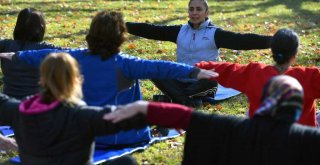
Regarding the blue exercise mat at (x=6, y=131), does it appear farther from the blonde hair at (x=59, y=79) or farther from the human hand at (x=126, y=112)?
the human hand at (x=126, y=112)

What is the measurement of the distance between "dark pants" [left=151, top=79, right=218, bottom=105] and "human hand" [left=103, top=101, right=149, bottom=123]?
3074 millimetres

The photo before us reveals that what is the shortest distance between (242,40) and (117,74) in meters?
2.00

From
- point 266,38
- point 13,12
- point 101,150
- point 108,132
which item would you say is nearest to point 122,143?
point 101,150

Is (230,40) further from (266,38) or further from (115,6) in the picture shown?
(115,6)

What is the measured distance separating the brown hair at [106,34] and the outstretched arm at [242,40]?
192cm

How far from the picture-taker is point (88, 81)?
5109mm

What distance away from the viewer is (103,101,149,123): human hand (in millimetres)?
3602

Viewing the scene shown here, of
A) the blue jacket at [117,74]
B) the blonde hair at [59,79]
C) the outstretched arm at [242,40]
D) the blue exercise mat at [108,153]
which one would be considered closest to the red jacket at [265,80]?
the blue jacket at [117,74]

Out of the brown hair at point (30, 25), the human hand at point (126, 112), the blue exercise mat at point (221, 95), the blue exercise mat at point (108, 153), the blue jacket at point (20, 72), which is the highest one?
the brown hair at point (30, 25)

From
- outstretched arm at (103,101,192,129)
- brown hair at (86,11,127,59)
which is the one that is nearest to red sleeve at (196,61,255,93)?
brown hair at (86,11,127,59)

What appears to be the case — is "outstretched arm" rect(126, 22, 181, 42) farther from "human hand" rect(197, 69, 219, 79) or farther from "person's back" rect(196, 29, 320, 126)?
"human hand" rect(197, 69, 219, 79)

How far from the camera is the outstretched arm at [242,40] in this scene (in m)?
6.32

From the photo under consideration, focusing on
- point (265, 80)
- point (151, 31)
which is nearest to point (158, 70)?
point (265, 80)

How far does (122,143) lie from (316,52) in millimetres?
5615
